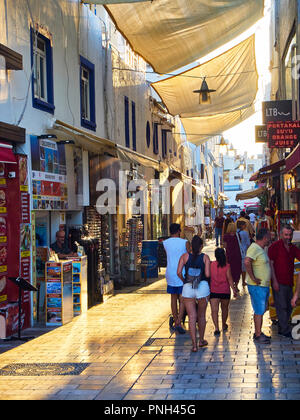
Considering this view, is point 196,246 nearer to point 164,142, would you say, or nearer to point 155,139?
point 155,139

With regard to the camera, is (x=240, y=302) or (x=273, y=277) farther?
(x=240, y=302)

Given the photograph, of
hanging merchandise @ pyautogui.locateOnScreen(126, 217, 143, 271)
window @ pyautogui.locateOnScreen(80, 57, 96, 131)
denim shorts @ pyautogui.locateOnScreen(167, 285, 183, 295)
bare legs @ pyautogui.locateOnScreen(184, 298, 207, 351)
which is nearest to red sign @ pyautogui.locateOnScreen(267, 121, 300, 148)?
hanging merchandise @ pyautogui.locateOnScreen(126, 217, 143, 271)

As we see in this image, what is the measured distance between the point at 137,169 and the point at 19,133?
37.2 ft

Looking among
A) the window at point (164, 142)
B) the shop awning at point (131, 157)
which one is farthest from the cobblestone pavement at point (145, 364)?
the window at point (164, 142)

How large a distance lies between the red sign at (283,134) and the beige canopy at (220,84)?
2707mm

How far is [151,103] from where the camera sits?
26672 millimetres

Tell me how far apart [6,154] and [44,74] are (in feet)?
11.4

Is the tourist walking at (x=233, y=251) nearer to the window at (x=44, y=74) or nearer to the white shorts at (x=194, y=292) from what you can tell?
the window at (x=44, y=74)

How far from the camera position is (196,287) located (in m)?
9.55

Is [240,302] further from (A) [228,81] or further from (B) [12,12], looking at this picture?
(A) [228,81]

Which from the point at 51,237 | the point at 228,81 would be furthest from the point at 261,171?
the point at 51,237

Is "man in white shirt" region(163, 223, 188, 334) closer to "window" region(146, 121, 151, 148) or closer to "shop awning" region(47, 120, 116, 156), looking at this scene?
"shop awning" region(47, 120, 116, 156)

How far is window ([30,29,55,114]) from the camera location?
13.2 meters

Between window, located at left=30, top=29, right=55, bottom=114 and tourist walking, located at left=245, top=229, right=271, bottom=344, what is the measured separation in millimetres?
5476
